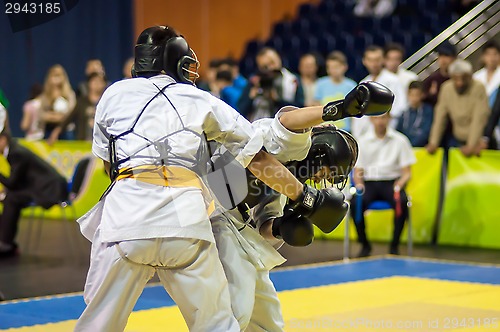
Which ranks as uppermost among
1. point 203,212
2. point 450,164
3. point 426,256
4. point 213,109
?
point 213,109

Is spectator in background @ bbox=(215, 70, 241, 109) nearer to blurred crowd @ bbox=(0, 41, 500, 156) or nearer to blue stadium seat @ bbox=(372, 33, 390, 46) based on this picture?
blurred crowd @ bbox=(0, 41, 500, 156)

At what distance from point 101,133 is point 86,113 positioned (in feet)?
29.4

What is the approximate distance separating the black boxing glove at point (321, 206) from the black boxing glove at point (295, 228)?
0.09 ft

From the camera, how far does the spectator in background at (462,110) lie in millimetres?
9953

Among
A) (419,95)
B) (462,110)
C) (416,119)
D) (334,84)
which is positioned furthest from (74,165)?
(462,110)

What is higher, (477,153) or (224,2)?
(224,2)

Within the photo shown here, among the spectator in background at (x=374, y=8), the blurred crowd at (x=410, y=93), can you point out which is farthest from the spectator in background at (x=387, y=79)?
the spectator in background at (x=374, y=8)

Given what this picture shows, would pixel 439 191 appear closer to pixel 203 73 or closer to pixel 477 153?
pixel 477 153

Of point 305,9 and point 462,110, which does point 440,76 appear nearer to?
point 462,110

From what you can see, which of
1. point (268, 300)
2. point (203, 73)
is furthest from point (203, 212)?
point (203, 73)

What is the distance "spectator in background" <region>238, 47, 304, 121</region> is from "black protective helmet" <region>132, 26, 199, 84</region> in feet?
21.2

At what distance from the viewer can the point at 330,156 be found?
4.32 m

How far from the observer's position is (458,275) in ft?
26.3

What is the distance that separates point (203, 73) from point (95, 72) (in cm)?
637
